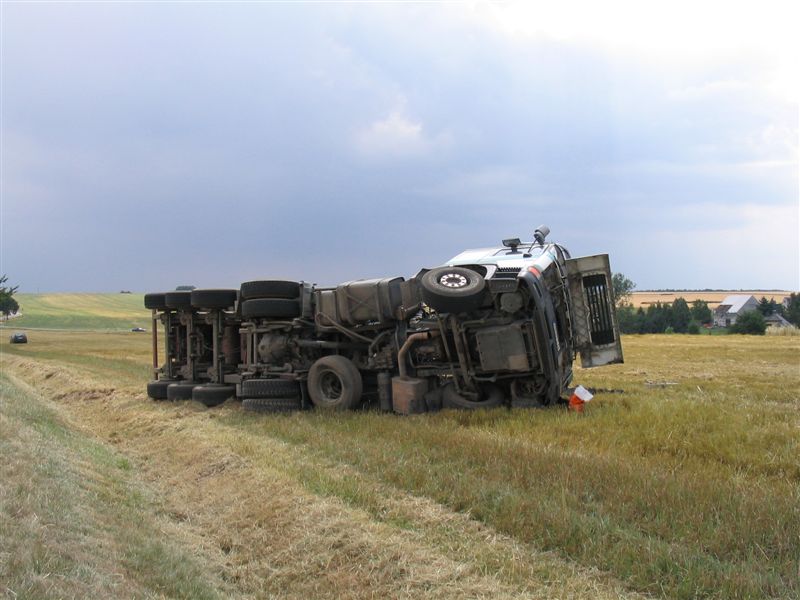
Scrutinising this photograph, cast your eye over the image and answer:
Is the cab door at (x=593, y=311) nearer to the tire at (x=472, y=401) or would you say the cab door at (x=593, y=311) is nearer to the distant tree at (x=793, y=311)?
the tire at (x=472, y=401)

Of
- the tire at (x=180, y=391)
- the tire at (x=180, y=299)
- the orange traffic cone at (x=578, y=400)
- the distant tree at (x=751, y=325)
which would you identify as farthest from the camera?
the distant tree at (x=751, y=325)

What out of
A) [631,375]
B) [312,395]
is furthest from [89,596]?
[631,375]

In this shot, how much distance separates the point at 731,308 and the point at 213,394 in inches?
2745

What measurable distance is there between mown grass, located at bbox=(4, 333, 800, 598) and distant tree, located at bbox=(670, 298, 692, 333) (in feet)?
194

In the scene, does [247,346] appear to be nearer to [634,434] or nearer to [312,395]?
[312,395]

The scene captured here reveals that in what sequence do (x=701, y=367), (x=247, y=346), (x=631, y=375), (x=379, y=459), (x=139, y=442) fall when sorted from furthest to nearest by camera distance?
(x=701, y=367) → (x=631, y=375) → (x=247, y=346) → (x=139, y=442) → (x=379, y=459)

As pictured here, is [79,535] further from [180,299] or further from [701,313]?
[701,313]

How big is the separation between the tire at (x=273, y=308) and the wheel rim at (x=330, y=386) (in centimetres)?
129

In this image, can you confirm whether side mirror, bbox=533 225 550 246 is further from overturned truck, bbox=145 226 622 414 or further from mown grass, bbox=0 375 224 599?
mown grass, bbox=0 375 224 599

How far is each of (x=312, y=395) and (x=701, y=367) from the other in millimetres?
10783

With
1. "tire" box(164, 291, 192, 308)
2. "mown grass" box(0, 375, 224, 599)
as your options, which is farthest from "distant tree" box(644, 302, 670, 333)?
"mown grass" box(0, 375, 224, 599)

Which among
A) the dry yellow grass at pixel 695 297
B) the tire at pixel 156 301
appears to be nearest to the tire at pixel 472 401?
the tire at pixel 156 301

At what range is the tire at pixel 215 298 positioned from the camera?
12.7 meters

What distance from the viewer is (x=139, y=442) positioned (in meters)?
10.1
